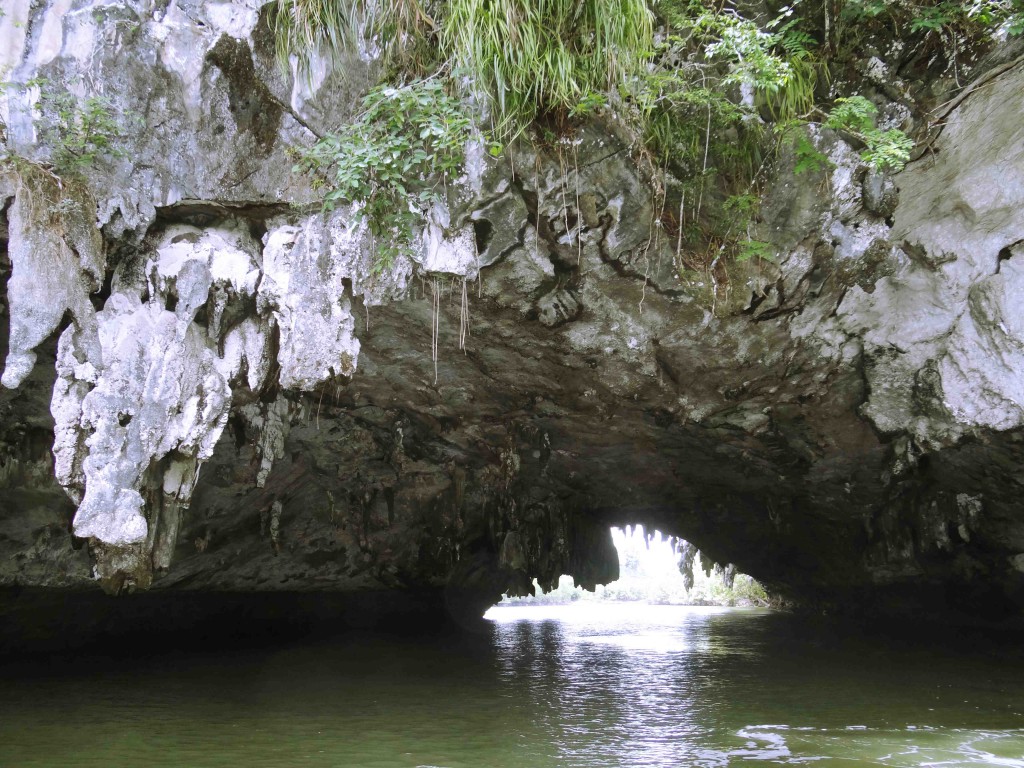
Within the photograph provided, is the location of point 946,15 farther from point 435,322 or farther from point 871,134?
point 435,322

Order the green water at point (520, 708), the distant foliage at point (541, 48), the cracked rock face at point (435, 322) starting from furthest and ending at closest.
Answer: the cracked rock face at point (435, 322), the distant foliage at point (541, 48), the green water at point (520, 708)

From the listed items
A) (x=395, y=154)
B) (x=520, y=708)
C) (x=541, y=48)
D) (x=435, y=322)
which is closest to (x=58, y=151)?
(x=395, y=154)

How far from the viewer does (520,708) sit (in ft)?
20.6

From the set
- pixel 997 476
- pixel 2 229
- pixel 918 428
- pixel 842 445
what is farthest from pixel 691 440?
pixel 2 229

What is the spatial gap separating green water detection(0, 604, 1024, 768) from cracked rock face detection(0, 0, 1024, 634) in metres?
1.28

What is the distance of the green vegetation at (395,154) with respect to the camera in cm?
491

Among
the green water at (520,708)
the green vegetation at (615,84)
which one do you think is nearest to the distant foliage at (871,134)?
the green vegetation at (615,84)

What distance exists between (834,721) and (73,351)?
606 cm

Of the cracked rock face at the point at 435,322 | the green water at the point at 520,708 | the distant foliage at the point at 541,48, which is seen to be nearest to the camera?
the green water at the point at 520,708

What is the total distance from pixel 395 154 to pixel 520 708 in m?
4.51

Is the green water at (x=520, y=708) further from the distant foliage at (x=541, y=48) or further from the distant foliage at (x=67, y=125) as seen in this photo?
the distant foliage at (x=541, y=48)

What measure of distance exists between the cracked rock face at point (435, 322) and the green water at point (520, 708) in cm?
128

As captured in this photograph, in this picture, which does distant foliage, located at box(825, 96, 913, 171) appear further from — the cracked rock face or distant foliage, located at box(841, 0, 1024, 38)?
distant foliage, located at box(841, 0, 1024, 38)

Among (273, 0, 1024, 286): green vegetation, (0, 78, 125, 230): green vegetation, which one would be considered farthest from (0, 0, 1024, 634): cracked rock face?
(273, 0, 1024, 286): green vegetation
